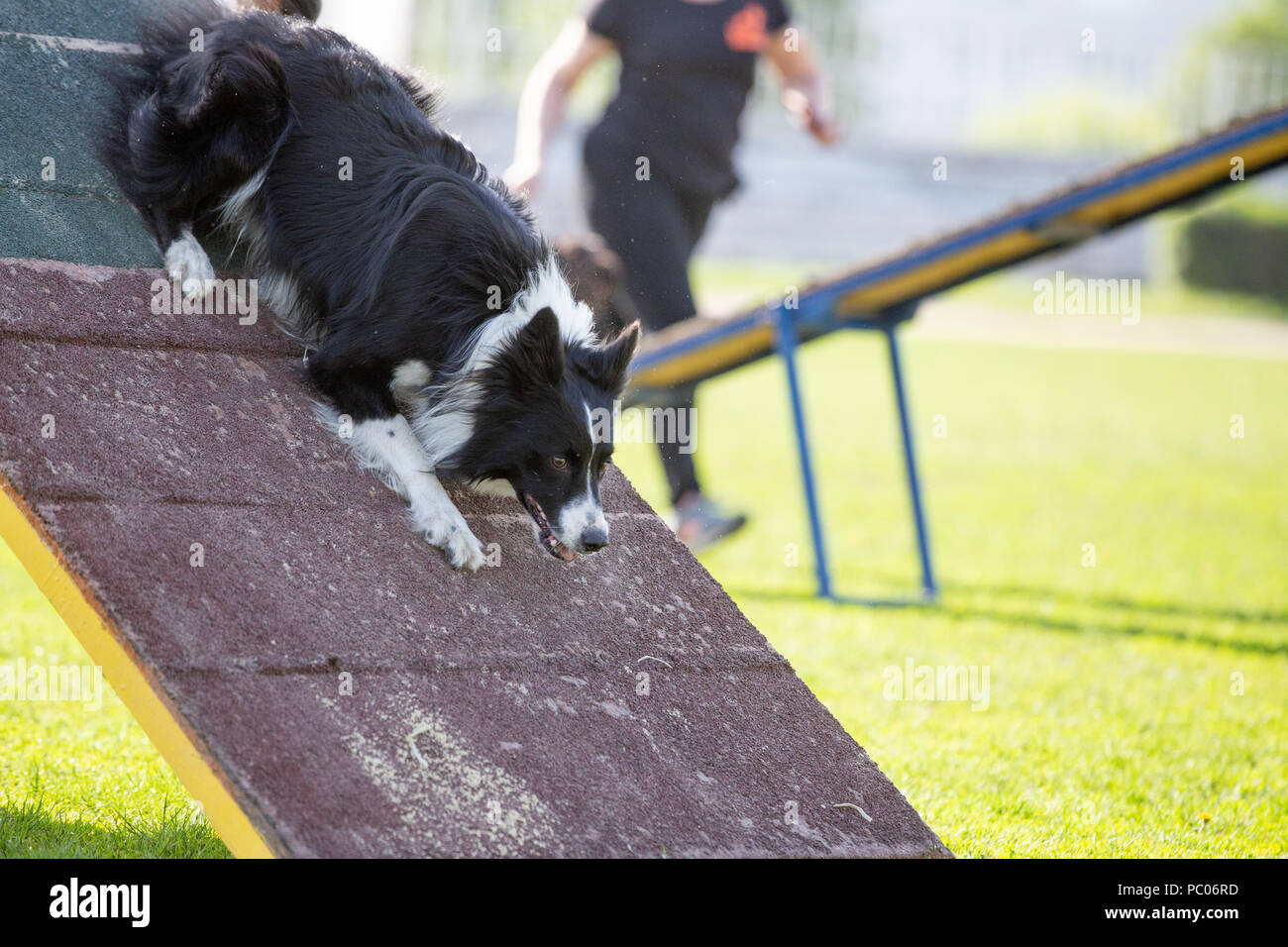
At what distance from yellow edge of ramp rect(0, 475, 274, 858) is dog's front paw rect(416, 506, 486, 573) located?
85 cm

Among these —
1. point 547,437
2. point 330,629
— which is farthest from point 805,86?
point 330,629

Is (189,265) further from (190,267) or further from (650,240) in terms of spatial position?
(650,240)

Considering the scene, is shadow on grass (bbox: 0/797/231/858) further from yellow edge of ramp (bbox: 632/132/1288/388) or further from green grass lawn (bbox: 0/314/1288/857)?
yellow edge of ramp (bbox: 632/132/1288/388)

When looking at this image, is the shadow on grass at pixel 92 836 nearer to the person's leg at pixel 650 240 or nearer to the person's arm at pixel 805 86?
the person's leg at pixel 650 240

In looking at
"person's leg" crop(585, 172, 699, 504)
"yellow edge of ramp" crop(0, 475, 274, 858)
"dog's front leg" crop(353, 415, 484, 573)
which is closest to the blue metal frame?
"person's leg" crop(585, 172, 699, 504)

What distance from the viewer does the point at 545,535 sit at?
3455 millimetres

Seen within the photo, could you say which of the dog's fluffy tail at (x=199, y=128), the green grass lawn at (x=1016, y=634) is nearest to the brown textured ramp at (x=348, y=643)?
the dog's fluffy tail at (x=199, y=128)

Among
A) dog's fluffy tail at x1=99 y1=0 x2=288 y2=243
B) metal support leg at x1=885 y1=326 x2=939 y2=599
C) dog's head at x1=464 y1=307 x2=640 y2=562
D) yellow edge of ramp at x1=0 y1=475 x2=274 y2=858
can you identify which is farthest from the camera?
metal support leg at x1=885 y1=326 x2=939 y2=599

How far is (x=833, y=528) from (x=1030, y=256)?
8.96 ft

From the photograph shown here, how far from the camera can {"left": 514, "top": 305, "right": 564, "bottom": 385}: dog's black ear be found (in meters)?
3.30

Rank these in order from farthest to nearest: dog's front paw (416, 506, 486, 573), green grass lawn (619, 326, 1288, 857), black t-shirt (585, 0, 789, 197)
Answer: black t-shirt (585, 0, 789, 197) < green grass lawn (619, 326, 1288, 857) < dog's front paw (416, 506, 486, 573)

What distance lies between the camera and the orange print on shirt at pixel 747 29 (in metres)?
6.08
